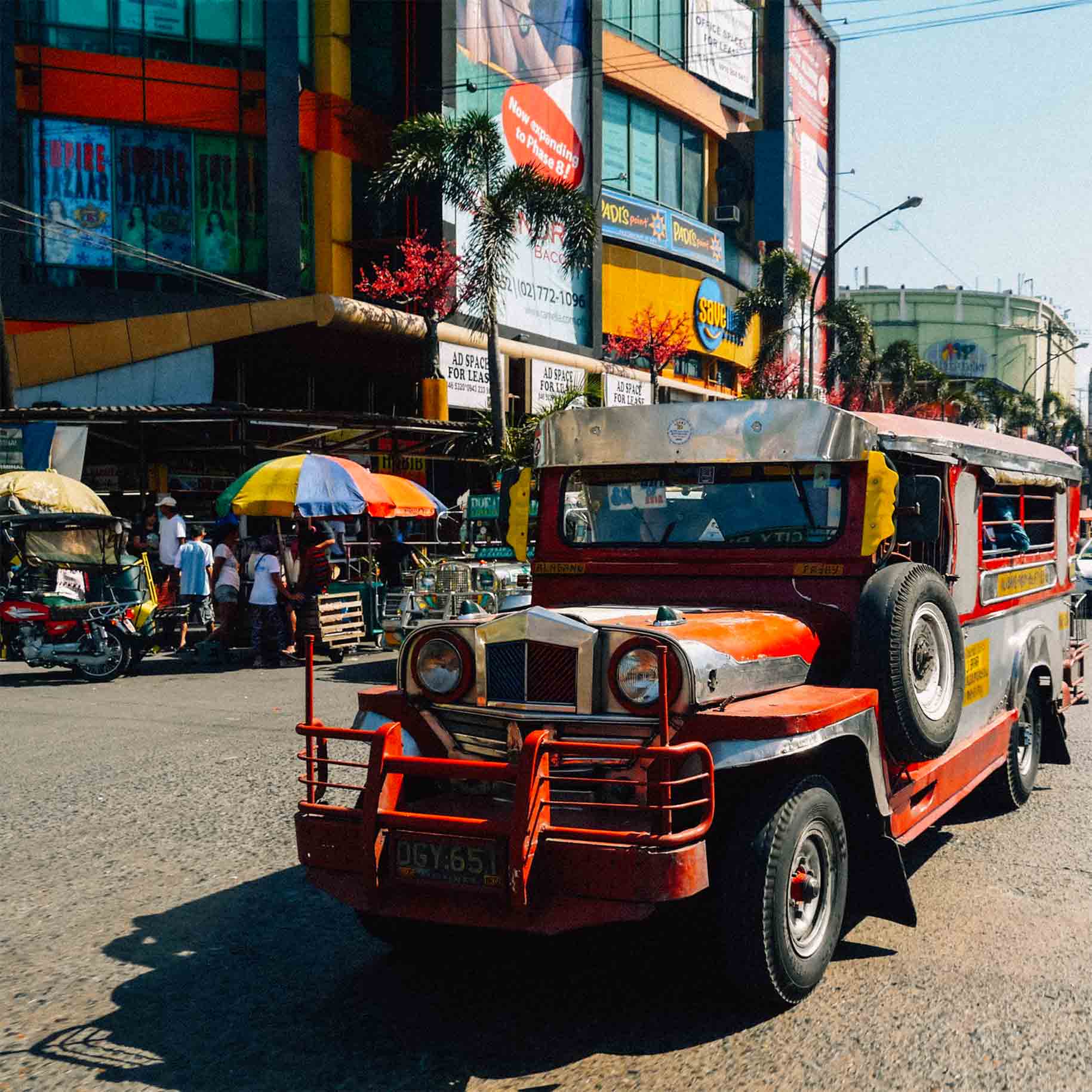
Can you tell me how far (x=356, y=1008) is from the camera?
4355mm

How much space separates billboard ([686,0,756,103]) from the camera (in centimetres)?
4400

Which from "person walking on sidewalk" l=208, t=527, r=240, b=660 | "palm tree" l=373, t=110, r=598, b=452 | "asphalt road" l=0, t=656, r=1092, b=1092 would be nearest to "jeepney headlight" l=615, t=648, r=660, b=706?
"asphalt road" l=0, t=656, r=1092, b=1092

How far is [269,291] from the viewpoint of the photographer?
2812cm

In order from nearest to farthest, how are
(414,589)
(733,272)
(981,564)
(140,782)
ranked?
(981,564) < (140,782) < (414,589) < (733,272)

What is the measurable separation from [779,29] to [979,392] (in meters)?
31.5

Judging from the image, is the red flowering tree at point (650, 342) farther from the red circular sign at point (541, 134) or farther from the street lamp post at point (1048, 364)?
the street lamp post at point (1048, 364)

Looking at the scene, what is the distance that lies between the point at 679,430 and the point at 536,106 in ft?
96.5

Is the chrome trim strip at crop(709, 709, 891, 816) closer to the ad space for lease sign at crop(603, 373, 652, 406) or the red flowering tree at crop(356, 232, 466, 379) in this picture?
the red flowering tree at crop(356, 232, 466, 379)

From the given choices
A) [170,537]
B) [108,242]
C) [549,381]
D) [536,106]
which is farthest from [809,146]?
[170,537]

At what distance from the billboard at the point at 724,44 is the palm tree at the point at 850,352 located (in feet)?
29.5

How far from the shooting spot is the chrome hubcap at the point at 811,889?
A: 14.3ft

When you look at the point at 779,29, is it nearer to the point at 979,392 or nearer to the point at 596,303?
the point at 596,303

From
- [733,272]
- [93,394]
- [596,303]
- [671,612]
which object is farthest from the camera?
[733,272]

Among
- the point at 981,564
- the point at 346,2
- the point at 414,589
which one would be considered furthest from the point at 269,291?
the point at 981,564
